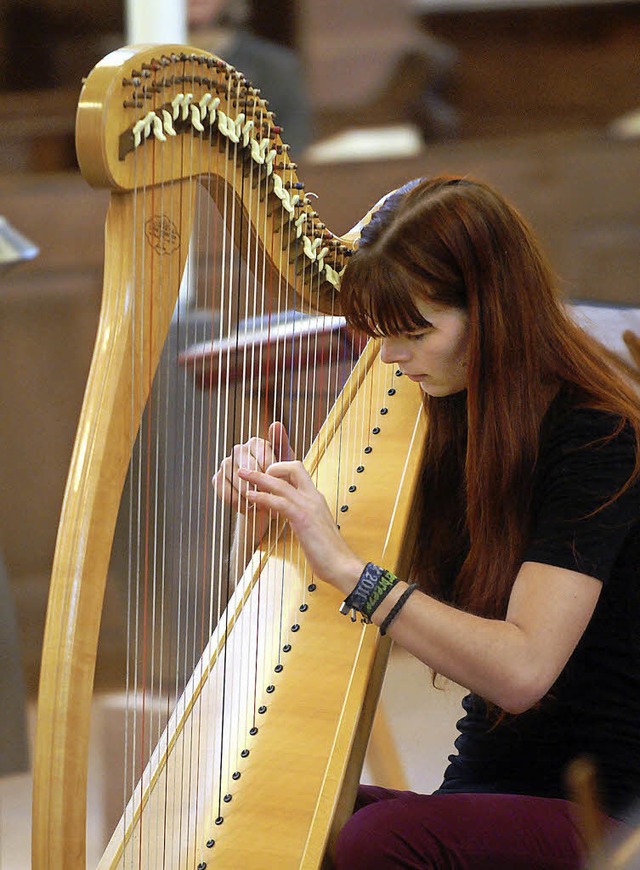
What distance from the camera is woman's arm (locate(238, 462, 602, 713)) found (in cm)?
121

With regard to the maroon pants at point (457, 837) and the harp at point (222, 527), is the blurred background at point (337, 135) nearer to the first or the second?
the harp at point (222, 527)

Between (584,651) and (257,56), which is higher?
(257,56)

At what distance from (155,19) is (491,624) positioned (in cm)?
242

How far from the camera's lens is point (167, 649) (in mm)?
2871

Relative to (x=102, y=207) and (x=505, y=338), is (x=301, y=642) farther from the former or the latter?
(x=102, y=207)

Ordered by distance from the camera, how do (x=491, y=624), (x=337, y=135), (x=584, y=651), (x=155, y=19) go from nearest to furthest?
(x=491, y=624)
(x=584, y=651)
(x=155, y=19)
(x=337, y=135)

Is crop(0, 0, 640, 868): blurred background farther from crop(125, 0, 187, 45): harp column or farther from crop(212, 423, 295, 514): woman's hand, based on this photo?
crop(212, 423, 295, 514): woman's hand

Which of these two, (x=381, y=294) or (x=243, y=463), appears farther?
(x=243, y=463)

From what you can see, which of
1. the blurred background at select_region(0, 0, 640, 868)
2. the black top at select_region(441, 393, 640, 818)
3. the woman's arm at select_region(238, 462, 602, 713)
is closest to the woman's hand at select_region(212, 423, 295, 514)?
the woman's arm at select_region(238, 462, 602, 713)

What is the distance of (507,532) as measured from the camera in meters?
1.33

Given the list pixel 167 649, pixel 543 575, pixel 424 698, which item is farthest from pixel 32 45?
pixel 543 575

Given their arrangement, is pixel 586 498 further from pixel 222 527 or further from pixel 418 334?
pixel 222 527

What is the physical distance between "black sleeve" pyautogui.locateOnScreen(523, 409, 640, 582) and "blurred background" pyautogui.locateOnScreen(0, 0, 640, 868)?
1.68 m

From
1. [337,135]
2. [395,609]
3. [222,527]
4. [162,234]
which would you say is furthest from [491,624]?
[337,135]
